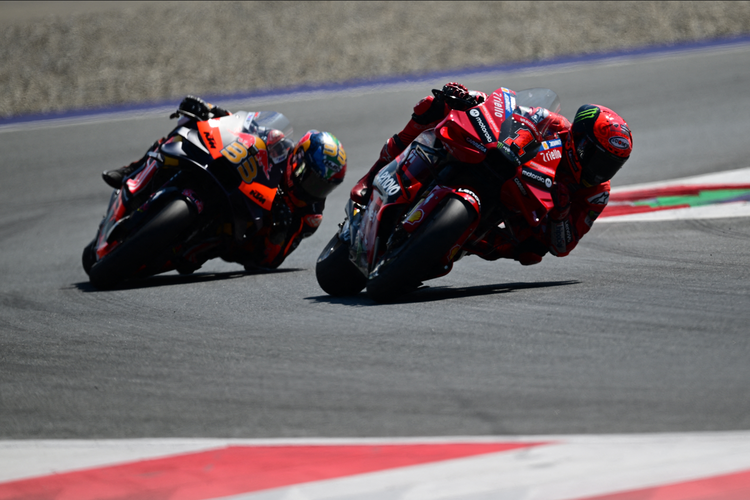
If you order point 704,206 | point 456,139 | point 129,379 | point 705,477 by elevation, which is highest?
point 456,139

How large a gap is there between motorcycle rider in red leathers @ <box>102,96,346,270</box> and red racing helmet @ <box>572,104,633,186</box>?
2.03 meters

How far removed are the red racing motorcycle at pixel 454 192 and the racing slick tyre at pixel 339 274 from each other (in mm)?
209

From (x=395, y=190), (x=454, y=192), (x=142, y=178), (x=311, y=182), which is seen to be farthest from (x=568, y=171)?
(x=142, y=178)

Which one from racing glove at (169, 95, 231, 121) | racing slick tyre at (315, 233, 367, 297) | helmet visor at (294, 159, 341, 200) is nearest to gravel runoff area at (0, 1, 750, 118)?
racing glove at (169, 95, 231, 121)

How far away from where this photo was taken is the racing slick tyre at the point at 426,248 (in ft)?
15.7

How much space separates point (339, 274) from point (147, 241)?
1.47m

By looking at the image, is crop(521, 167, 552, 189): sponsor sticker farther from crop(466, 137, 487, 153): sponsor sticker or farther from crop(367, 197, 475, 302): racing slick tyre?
crop(367, 197, 475, 302): racing slick tyre

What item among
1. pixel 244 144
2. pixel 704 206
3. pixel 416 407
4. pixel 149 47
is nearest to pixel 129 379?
pixel 416 407

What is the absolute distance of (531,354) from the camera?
3.92 meters

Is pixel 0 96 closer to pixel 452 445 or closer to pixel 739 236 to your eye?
pixel 739 236

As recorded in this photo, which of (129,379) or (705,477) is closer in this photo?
(705,477)

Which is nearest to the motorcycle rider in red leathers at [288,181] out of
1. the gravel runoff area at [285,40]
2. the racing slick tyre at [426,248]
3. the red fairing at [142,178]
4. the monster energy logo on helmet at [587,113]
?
the red fairing at [142,178]

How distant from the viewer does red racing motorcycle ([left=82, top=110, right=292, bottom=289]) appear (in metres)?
6.46

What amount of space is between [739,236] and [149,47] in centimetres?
1467
